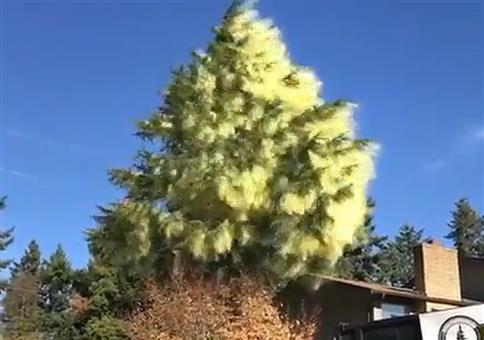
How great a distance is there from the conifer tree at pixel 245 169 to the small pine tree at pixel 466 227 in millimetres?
53289

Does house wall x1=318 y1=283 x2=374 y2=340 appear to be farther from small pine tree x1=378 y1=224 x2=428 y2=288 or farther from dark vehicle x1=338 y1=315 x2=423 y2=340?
small pine tree x1=378 y1=224 x2=428 y2=288

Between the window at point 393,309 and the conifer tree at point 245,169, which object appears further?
the window at point 393,309

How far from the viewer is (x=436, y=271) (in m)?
23.1

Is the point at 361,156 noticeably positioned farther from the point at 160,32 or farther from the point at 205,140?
the point at 160,32

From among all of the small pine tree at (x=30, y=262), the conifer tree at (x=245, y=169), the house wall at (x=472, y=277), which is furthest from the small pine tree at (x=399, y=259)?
the conifer tree at (x=245, y=169)

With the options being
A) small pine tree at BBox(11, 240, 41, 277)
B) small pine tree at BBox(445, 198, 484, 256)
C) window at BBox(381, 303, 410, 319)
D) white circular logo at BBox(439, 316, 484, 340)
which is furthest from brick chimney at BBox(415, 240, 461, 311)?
small pine tree at BBox(445, 198, 484, 256)

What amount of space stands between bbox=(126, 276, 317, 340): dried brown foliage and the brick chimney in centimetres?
595

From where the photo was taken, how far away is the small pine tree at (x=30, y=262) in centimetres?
5594

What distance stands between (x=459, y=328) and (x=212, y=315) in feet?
21.2

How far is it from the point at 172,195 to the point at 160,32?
4.00m

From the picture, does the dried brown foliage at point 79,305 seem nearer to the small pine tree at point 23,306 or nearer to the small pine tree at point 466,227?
the small pine tree at point 23,306

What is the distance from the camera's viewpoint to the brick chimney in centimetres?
2280

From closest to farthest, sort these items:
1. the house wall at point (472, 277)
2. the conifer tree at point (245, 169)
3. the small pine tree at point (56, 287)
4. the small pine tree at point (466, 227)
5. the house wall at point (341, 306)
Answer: the conifer tree at point (245, 169) < the house wall at point (341, 306) < the house wall at point (472, 277) < the small pine tree at point (56, 287) < the small pine tree at point (466, 227)

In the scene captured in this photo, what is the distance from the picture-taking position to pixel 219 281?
18422 mm
